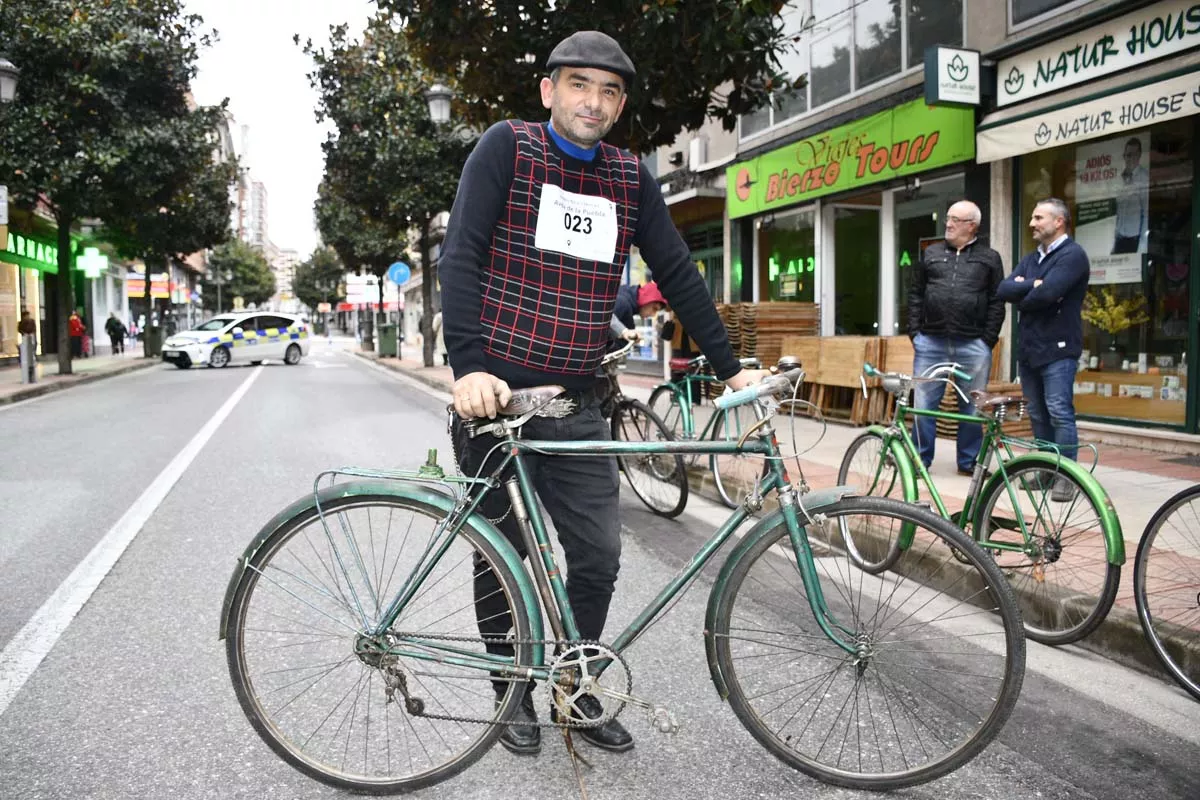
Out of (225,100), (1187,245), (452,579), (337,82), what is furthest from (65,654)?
(337,82)

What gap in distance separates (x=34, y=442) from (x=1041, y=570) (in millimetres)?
10289

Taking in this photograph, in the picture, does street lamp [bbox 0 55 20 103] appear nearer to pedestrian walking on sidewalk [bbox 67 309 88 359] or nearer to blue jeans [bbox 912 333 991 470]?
pedestrian walking on sidewalk [bbox 67 309 88 359]

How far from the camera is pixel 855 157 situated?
1248 centimetres

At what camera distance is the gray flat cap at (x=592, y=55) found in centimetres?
258

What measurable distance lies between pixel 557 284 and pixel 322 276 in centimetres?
9091

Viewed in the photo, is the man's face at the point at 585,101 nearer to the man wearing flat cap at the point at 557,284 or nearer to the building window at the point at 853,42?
the man wearing flat cap at the point at 557,284

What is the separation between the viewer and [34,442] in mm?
10523

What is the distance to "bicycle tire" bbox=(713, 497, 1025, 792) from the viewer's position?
2459 mm

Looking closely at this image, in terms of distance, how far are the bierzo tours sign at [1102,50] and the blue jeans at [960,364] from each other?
3.40 metres

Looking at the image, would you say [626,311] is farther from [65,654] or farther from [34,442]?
[34,442]

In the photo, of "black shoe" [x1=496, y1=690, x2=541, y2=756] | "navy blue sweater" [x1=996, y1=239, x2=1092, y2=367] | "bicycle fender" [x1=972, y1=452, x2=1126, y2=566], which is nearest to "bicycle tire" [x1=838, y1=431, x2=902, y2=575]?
"bicycle fender" [x1=972, y1=452, x2=1126, y2=566]

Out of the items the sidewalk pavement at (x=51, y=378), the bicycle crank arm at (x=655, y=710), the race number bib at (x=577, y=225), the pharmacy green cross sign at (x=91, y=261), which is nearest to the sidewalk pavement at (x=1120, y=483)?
the race number bib at (x=577, y=225)

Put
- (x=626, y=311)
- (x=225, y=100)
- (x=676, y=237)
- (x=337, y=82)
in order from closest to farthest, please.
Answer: (x=676, y=237) < (x=626, y=311) < (x=225, y=100) < (x=337, y=82)

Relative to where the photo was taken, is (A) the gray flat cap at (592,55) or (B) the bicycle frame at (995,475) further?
(B) the bicycle frame at (995,475)
